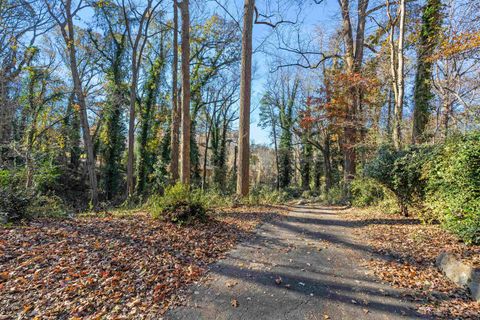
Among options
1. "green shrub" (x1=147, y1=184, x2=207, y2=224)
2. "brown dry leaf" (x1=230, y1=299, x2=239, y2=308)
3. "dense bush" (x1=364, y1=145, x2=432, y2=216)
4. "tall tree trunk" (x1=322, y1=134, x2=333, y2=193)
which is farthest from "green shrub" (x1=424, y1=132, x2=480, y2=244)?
"tall tree trunk" (x1=322, y1=134, x2=333, y2=193)

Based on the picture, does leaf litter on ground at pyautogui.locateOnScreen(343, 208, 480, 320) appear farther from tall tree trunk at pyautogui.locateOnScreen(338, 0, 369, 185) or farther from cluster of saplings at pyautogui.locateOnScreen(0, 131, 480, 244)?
tall tree trunk at pyautogui.locateOnScreen(338, 0, 369, 185)

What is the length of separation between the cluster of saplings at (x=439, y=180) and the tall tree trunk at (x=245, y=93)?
4156mm

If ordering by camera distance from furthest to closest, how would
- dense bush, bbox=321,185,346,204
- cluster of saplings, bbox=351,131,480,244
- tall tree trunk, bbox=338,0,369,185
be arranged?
dense bush, bbox=321,185,346,204, tall tree trunk, bbox=338,0,369,185, cluster of saplings, bbox=351,131,480,244

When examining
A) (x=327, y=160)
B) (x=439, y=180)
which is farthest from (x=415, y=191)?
(x=327, y=160)

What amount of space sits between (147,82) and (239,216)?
16525 mm

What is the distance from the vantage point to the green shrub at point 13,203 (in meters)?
4.92

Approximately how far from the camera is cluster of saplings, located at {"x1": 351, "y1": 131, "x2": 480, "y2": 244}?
13.8ft

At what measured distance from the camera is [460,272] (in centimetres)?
316

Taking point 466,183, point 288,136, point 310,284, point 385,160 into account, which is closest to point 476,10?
point 385,160

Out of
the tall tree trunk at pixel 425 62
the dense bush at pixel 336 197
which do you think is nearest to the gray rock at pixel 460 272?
the tall tree trunk at pixel 425 62

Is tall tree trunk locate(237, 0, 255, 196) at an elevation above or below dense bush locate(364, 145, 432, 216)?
above

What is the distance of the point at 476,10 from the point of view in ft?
27.3

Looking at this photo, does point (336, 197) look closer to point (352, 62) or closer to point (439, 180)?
point (352, 62)

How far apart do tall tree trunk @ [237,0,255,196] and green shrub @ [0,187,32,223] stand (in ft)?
19.8
